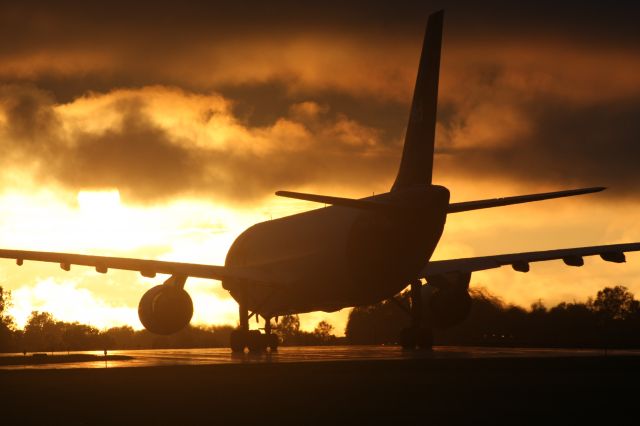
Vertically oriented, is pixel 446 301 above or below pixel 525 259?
below

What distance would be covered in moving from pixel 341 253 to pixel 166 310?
7.68 metres

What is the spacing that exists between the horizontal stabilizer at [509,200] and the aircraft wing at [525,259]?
762 cm

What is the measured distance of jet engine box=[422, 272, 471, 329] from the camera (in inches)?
1537

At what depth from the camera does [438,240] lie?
33.3m

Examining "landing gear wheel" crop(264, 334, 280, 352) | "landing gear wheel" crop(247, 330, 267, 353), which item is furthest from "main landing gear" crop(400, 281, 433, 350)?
"landing gear wheel" crop(264, 334, 280, 352)

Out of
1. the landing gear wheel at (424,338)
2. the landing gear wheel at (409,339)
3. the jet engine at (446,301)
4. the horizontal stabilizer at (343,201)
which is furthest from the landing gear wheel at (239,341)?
the horizontal stabilizer at (343,201)

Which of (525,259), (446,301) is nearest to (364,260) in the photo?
(446,301)

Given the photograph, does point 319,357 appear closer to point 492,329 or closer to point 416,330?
point 416,330

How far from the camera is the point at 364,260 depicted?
34.4 m

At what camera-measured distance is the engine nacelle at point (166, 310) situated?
37688 mm

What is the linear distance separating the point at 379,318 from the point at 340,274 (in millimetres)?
23748

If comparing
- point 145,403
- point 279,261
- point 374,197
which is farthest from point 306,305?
point 145,403

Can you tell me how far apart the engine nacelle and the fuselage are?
11.0 feet

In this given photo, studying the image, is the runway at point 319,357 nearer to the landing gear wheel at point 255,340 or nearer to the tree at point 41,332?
the landing gear wheel at point 255,340
